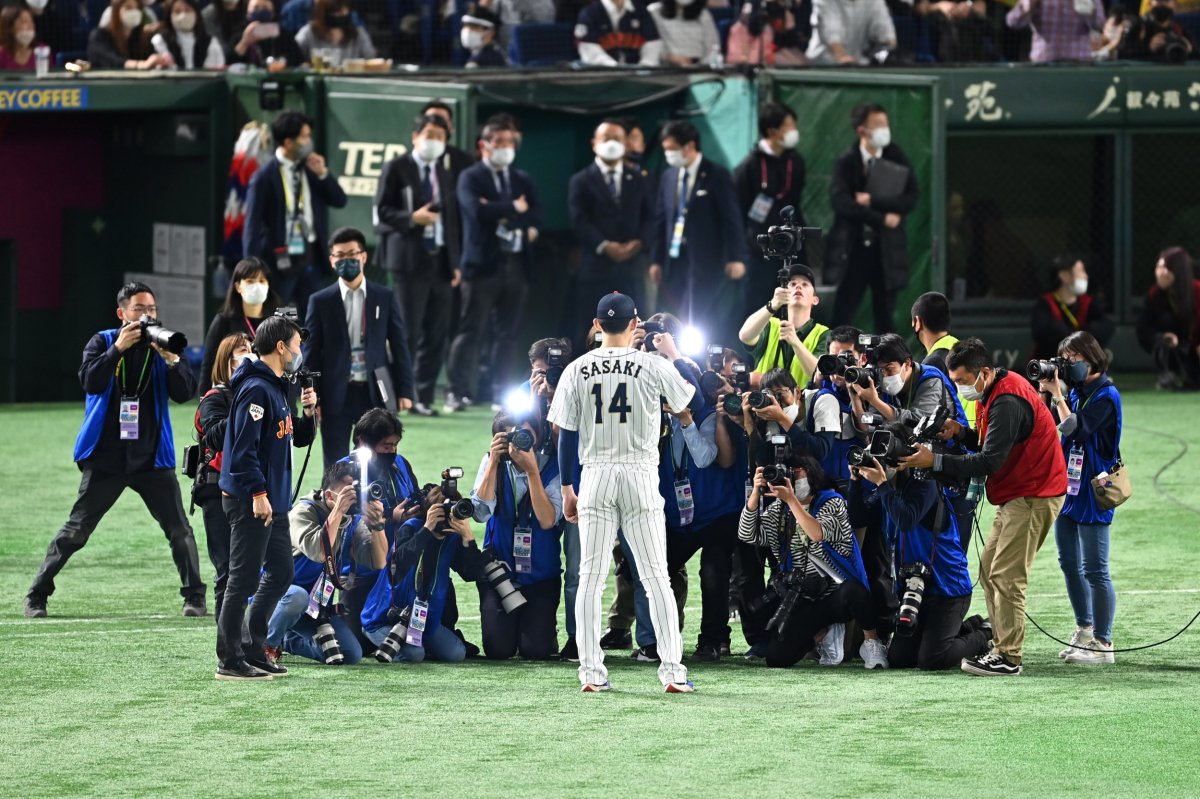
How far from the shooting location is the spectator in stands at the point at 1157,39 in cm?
1866

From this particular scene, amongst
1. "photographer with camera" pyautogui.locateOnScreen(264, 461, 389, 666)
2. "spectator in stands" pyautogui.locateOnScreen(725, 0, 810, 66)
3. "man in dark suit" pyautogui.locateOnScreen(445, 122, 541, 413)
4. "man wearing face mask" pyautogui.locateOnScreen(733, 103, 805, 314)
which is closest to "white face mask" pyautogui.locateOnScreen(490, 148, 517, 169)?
"man in dark suit" pyautogui.locateOnScreen(445, 122, 541, 413)

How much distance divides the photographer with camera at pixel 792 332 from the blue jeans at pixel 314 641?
233 centimetres

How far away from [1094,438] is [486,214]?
7628 mm

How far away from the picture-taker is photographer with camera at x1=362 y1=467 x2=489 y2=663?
9055 mm

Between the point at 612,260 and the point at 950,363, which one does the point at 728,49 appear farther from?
the point at 950,363

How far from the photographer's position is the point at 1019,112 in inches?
731

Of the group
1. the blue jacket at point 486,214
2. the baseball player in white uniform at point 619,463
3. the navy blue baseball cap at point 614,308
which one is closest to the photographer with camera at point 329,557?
the baseball player in white uniform at point 619,463

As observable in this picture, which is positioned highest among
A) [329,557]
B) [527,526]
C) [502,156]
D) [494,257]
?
[502,156]

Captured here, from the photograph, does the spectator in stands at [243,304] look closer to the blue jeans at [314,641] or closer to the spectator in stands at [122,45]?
the blue jeans at [314,641]

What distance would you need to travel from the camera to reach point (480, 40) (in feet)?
58.9

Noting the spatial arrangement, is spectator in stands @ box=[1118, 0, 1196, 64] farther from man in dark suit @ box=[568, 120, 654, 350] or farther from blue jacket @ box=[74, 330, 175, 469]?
blue jacket @ box=[74, 330, 175, 469]

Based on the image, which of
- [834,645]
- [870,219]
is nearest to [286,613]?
[834,645]

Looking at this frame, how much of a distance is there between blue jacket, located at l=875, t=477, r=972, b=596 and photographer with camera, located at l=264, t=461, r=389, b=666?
2.22 meters

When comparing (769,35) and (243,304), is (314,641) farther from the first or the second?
(769,35)
